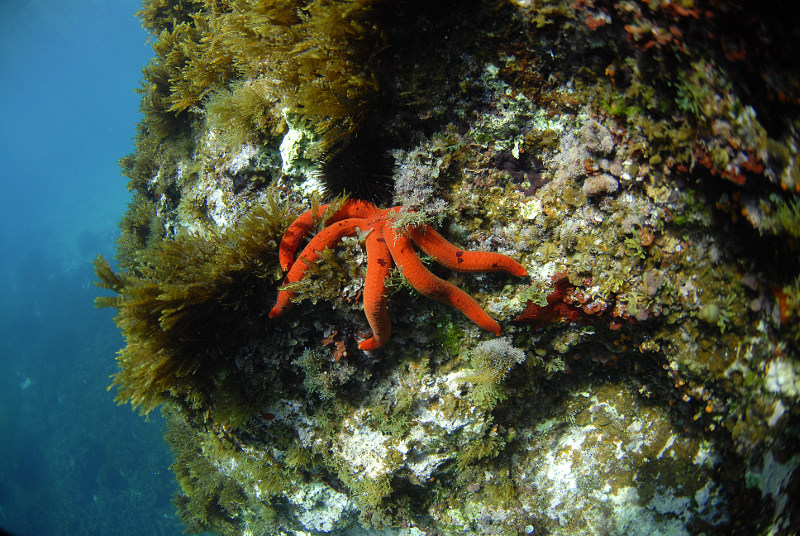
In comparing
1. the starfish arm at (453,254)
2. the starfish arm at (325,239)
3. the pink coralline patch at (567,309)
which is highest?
the starfish arm at (325,239)

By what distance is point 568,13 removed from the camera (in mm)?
2783

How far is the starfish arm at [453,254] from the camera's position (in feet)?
10.3

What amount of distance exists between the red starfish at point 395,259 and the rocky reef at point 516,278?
174mm

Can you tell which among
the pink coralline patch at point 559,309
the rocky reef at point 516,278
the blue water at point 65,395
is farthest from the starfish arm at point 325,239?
the blue water at point 65,395

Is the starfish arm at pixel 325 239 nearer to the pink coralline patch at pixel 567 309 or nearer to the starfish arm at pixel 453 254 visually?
the starfish arm at pixel 453 254

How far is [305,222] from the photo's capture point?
139 inches

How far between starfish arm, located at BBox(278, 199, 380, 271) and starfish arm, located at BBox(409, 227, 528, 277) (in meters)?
0.56

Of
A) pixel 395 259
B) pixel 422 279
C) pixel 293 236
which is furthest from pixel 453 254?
pixel 293 236

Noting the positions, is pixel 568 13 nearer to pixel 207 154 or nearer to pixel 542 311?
pixel 542 311

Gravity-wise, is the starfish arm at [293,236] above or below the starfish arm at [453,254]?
above

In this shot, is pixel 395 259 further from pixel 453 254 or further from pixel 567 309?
pixel 567 309

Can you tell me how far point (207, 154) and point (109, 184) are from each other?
281 feet

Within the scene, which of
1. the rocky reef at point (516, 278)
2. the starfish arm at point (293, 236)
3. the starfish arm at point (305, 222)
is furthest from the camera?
the starfish arm at point (293, 236)

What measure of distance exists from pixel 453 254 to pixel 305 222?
5.05ft
